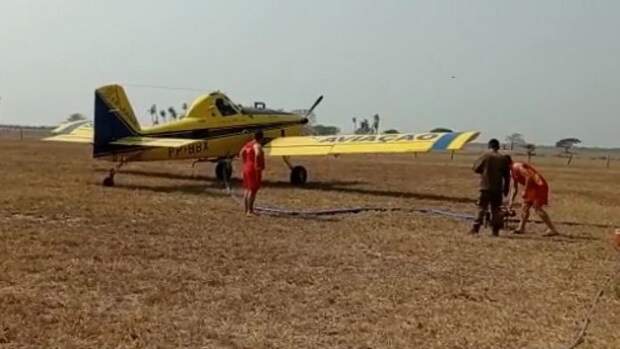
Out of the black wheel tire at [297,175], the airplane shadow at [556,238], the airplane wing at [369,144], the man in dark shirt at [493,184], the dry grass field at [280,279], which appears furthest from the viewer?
the black wheel tire at [297,175]

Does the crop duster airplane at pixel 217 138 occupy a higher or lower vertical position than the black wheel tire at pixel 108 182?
higher

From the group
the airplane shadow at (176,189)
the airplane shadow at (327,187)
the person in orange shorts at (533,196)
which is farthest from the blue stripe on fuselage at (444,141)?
the airplane shadow at (176,189)

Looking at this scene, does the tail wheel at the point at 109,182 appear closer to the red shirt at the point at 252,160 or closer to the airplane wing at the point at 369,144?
Result: the airplane wing at the point at 369,144

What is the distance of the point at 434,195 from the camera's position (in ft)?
65.6

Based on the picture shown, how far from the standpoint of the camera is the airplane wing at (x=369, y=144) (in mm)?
18438

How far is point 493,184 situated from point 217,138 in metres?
10.8

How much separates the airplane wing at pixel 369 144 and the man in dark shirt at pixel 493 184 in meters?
5.30

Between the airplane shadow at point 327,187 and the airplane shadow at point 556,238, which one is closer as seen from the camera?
the airplane shadow at point 556,238

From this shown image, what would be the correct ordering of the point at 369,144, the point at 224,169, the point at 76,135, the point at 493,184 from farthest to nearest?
1. the point at 76,135
2. the point at 224,169
3. the point at 369,144
4. the point at 493,184

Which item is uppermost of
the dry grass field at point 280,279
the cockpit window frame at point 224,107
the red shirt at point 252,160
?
the cockpit window frame at point 224,107

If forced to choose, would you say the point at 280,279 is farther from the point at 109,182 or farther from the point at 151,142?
the point at 151,142

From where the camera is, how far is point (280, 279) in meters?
8.03

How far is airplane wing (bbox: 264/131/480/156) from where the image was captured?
60.5 ft

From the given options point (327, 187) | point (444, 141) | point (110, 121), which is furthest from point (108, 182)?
point (444, 141)
